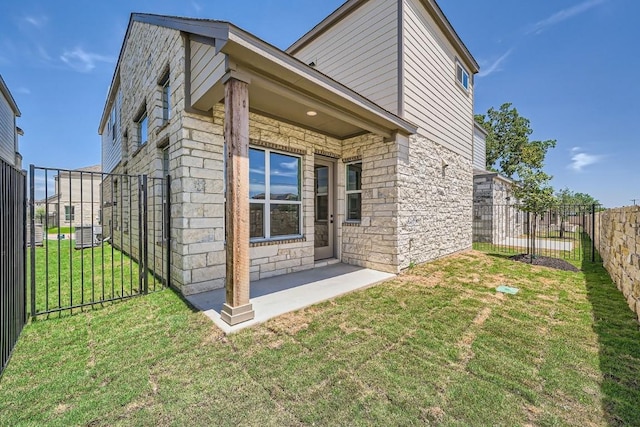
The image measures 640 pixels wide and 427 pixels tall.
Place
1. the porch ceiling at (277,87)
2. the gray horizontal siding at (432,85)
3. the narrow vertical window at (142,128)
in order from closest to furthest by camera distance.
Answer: the porch ceiling at (277,87) → the gray horizontal siding at (432,85) → the narrow vertical window at (142,128)

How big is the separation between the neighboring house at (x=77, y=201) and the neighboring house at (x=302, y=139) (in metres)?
Result: 1.15

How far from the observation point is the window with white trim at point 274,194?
16.0 feet

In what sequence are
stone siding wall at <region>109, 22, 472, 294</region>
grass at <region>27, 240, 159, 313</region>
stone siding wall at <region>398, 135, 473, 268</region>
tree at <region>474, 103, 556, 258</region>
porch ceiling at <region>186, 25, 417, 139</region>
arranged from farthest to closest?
tree at <region>474, 103, 556, 258</region>
stone siding wall at <region>398, 135, 473, 268</region>
stone siding wall at <region>109, 22, 472, 294</region>
grass at <region>27, 240, 159, 313</region>
porch ceiling at <region>186, 25, 417, 139</region>

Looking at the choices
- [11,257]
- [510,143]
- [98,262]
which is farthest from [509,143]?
[11,257]

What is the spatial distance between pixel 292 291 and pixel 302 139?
124 inches

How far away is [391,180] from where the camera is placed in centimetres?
551

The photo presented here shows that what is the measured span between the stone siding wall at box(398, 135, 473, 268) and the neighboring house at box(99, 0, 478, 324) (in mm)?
54

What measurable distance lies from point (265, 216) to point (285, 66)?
8.88ft

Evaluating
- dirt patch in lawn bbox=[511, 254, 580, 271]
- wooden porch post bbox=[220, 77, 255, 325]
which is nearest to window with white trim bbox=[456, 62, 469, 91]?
dirt patch in lawn bbox=[511, 254, 580, 271]

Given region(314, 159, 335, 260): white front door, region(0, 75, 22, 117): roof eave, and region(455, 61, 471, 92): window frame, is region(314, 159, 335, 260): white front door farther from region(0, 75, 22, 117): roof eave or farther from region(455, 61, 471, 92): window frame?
region(0, 75, 22, 117): roof eave

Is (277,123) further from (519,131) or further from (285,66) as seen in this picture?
(519,131)

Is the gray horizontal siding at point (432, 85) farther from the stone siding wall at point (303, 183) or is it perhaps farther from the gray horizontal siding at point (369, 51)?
the stone siding wall at point (303, 183)

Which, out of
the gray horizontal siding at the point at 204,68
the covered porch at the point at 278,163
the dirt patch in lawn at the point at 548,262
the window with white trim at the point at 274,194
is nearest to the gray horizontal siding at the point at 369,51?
the covered porch at the point at 278,163

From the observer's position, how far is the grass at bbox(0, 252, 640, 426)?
1752 millimetres
